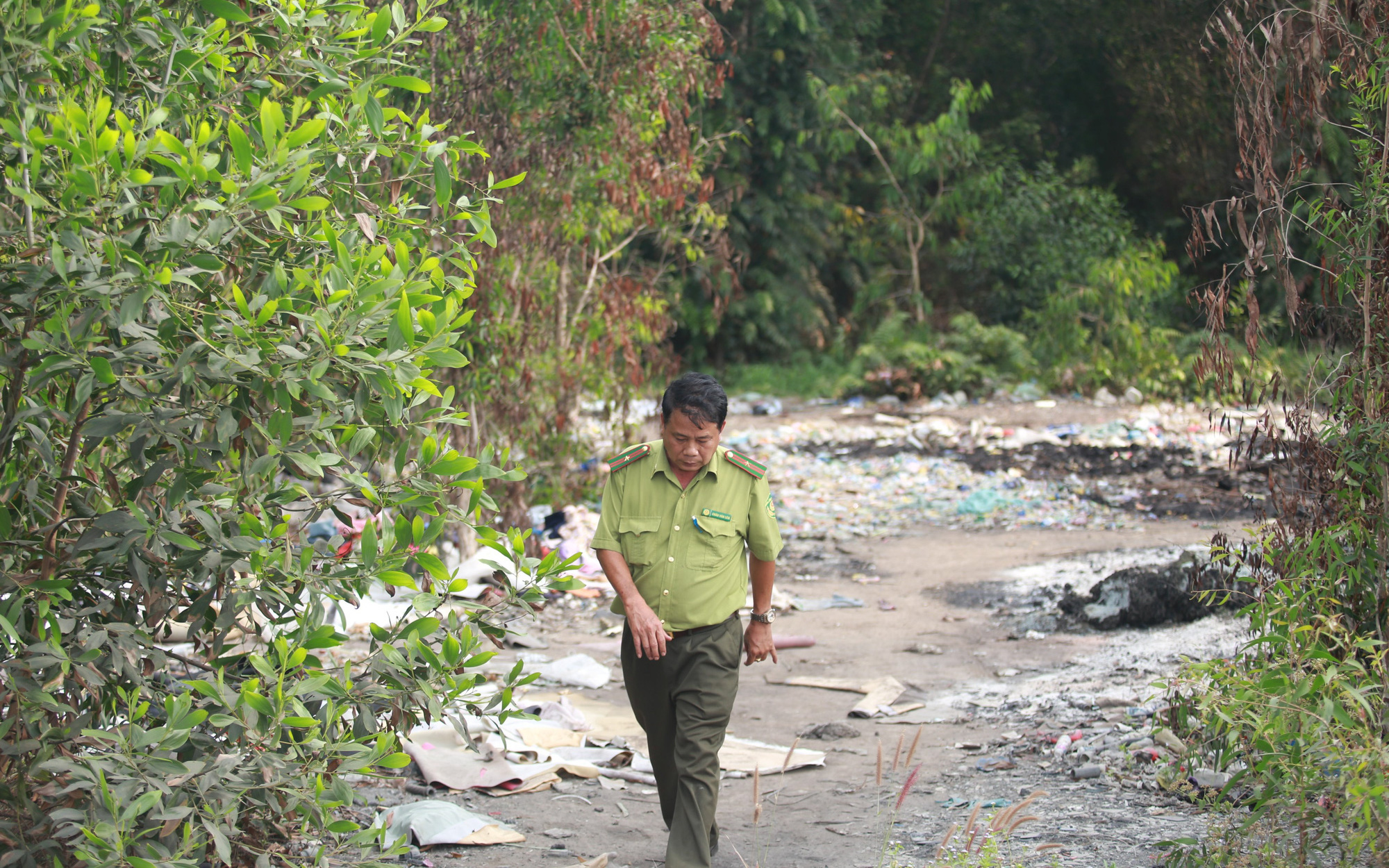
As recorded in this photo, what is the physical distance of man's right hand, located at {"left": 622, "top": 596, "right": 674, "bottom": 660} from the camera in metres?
3.18

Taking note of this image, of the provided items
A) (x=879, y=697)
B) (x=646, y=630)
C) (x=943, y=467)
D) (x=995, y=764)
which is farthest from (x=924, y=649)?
(x=943, y=467)

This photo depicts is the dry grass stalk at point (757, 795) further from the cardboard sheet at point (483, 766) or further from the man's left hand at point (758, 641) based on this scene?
the cardboard sheet at point (483, 766)

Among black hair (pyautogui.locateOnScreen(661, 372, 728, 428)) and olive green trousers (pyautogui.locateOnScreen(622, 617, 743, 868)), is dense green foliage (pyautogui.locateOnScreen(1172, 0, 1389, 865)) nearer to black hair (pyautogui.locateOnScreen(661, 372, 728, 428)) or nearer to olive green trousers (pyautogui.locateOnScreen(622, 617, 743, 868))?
olive green trousers (pyautogui.locateOnScreen(622, 617, 743, 868))

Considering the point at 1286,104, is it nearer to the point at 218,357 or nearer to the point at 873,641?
the point at 218,357

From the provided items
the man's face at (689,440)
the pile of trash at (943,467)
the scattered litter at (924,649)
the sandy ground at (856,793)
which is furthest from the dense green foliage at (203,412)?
the pile of trash at (943,467)

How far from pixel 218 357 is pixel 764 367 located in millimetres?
17817

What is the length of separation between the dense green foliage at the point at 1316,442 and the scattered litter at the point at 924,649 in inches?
111

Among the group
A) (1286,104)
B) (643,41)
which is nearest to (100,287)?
(1286,104)

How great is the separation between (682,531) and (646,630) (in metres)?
0.34

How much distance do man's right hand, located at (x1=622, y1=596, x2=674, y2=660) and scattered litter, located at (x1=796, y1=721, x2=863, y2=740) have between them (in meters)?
1.99

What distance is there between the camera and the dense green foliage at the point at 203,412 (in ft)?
6.82

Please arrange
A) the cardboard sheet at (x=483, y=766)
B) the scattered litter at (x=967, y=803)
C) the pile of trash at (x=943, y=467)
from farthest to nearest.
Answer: the pile of trash at (x=943, y=467) → the cardboard sheet at (x=483, y=766) → the scattered litter at (x=967, y=803)

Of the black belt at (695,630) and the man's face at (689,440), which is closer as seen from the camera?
the man's face at (689,440)

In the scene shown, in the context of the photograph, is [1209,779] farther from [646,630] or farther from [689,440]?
[689,440]
